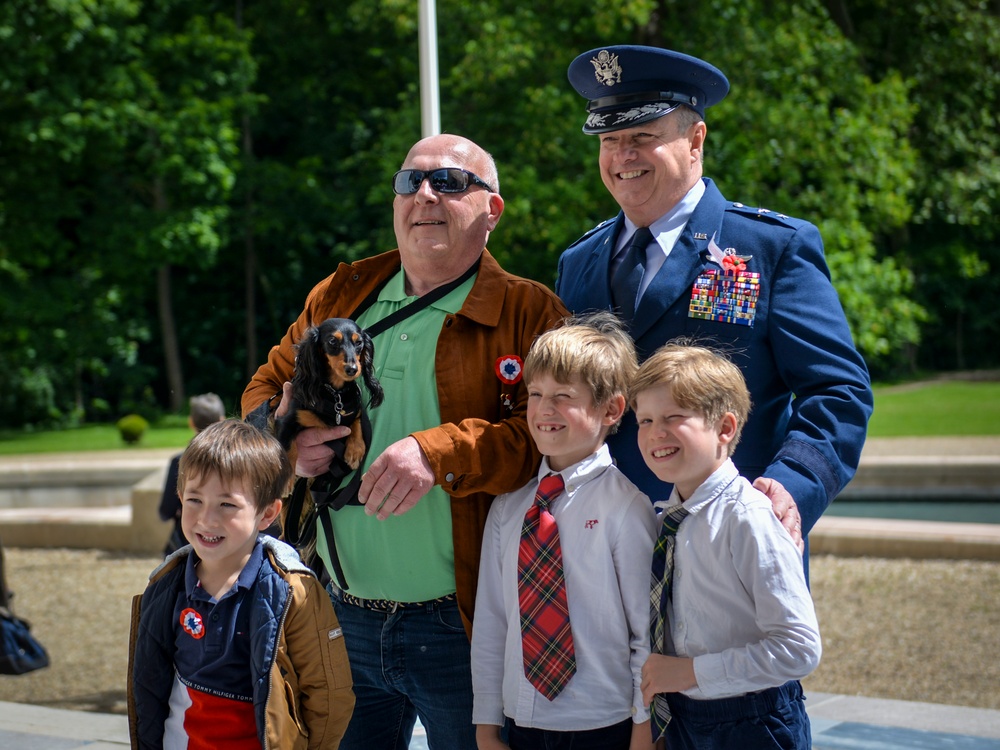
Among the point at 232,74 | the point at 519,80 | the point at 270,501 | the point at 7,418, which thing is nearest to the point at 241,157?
the point at 232,74

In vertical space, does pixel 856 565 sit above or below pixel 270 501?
below

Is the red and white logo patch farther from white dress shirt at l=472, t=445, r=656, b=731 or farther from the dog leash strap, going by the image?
the dog leash strap

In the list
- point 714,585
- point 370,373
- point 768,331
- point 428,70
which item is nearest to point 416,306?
point 370,373

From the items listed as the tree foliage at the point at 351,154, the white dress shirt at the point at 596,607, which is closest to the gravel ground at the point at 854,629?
the white dress shirt at the point at 596,607

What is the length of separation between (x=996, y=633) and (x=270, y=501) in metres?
6.47

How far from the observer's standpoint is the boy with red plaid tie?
2.52 metres

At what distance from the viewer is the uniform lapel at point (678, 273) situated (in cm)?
286

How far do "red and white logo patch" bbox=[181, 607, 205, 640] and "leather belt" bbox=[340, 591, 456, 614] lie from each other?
393 millimetres

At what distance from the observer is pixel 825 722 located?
5191mm

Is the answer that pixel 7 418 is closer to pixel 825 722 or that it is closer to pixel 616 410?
pixel 825 722

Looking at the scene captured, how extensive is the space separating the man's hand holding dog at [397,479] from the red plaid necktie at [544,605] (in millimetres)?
268

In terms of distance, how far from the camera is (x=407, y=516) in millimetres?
2785

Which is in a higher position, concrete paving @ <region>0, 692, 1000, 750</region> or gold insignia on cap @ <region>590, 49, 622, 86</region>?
gold insignia on cap @ <region>590, 49, 622, 86</region>

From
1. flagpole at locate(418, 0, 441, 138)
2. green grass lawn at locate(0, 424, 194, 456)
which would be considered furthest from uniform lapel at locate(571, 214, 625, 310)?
green grass lawn at locate(0, 424, 194, 456)
